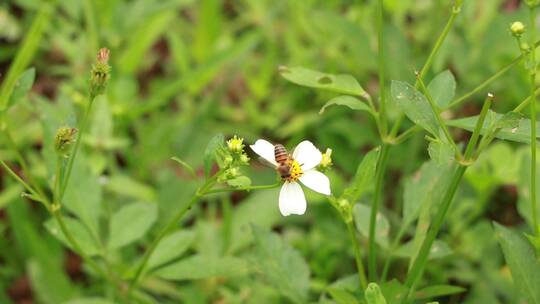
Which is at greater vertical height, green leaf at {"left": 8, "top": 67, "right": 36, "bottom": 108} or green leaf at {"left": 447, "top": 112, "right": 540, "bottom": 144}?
green leaf at {"left": 8, "top": 67, "right": 36, "bottom": 108}

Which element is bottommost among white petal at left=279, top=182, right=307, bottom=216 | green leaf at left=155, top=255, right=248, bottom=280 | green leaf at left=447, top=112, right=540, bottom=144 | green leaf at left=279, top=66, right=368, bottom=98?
green leaf at left=155, top=255, right=248, bottom=280

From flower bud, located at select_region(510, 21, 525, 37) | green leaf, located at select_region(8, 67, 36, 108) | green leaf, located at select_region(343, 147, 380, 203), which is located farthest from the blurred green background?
flower bud, located at select_region(510, 21, 525, 37)

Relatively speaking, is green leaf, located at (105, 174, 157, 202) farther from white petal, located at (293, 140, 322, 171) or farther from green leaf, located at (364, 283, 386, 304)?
green leaf, located at (364, 283, 386, 304)

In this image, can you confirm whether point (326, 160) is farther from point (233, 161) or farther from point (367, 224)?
point (367, 224)

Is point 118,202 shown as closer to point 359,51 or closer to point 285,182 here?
point 359,51

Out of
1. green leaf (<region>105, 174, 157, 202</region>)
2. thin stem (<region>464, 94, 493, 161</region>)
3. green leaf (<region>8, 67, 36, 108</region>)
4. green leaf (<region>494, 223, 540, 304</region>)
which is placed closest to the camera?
thin stem (<region>464, 94, 493, 161</region>)

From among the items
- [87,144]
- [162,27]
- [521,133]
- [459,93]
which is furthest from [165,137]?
[521,133]
